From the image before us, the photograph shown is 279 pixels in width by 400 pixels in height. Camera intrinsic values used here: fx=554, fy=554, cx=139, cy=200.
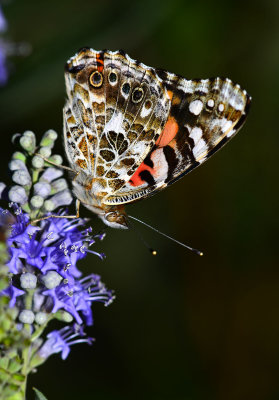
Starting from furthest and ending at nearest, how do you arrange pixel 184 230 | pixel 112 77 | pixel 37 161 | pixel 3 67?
pixel 184 230
pixel 3 67
pixel 112 77
pixel 37 161

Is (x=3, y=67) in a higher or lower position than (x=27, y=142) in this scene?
higher

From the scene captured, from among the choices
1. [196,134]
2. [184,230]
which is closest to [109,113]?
[196,134]

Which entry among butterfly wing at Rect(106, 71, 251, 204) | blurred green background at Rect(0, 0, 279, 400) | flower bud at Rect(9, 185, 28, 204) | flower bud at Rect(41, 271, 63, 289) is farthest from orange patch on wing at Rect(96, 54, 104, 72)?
blurred green background at Rect(0, 0, 279, 400)

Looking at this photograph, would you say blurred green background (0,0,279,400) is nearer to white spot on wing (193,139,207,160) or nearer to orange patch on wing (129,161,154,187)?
orange patch on wing (129,161,154,187)

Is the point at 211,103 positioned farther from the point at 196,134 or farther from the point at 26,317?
the point at 26,317

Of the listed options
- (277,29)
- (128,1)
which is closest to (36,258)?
(128,1)

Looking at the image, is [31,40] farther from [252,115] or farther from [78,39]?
[252,115]
